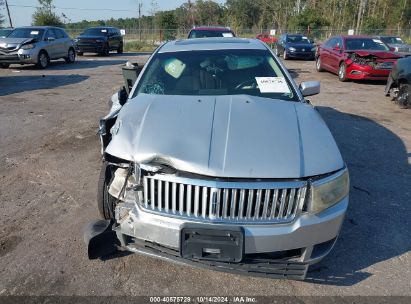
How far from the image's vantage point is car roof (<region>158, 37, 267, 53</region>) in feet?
13.8

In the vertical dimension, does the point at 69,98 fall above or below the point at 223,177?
below

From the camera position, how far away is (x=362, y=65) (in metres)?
11.8

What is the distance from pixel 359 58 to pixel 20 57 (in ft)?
40.8

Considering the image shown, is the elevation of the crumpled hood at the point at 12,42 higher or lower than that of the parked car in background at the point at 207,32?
lower

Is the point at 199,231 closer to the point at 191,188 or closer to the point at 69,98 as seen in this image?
the point at 191,188

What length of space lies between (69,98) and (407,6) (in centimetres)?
4794

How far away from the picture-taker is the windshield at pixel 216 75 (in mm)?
3701

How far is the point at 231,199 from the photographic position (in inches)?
91.0

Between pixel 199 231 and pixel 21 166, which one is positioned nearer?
pixel 199 231

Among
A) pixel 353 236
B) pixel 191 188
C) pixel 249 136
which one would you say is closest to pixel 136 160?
pixel 191 188

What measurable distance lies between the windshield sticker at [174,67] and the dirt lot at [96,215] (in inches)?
64.4

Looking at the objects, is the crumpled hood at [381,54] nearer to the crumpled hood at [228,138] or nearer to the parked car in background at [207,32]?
the parked car in background at [207,32]

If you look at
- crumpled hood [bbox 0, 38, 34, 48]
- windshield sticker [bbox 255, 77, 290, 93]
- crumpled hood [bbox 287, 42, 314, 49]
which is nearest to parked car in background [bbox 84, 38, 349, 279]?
windshield sticker [bbox 255, 77, 290, 93]

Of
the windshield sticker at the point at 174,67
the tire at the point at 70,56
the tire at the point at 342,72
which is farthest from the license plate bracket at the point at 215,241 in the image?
the tire at the point at 70,56
